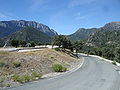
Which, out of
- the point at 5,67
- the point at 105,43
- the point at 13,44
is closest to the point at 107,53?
the point at 13,44

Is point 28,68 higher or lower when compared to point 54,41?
lower

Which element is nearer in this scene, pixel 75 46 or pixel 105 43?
pixel 75 46

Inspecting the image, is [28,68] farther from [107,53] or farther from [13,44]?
[107,53]

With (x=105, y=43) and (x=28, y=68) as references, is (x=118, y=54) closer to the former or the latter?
(x=28, y=68)

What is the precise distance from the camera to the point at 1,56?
24.2 m

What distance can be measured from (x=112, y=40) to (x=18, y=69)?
609 ft

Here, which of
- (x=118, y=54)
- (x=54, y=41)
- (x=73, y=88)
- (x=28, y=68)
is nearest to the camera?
(x=73, y=88)

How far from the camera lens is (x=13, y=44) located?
87.2 m

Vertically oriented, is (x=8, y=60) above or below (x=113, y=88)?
above

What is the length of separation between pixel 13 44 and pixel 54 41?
26622 mm

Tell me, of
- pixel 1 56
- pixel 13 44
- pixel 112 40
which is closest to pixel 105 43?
pixel 112 40

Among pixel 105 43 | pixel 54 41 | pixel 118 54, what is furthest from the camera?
pixel 105 43

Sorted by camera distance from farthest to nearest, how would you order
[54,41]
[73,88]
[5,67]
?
[54,41] → [5,67] → [73,88]

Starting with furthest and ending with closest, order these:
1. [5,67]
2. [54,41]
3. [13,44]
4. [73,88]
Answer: [13,44]
[54,41]
[5,67]
[73,88]
